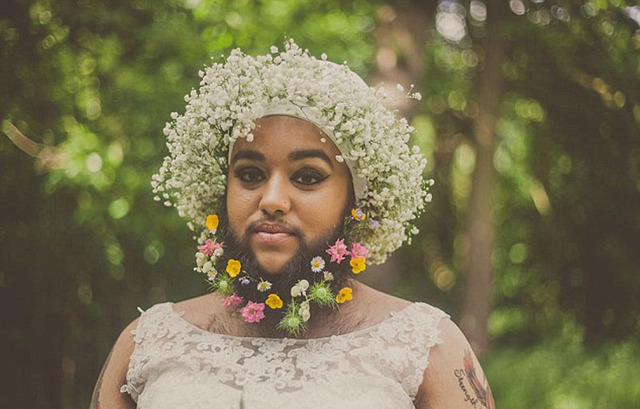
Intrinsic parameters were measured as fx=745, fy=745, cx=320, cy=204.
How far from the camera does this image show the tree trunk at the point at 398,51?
4.93 metres

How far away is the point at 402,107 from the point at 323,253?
8.99ft

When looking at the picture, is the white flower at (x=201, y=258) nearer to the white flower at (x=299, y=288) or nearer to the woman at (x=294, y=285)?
the woman at (x=294, y=285)

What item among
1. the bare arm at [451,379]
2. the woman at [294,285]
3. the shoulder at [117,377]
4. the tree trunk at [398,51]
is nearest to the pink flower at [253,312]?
the woman at [294,285]

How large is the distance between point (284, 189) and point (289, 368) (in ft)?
1.78

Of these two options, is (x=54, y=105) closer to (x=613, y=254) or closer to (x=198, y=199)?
(x=198, y=199)

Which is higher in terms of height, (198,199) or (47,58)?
(47,58)

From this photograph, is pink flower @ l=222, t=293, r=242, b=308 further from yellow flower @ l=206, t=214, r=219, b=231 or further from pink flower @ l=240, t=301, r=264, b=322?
yellow flower @ l=206, t=214, r=219, b=231

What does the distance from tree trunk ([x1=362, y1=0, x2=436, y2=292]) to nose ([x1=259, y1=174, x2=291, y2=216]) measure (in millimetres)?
2685

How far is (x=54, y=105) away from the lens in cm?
500

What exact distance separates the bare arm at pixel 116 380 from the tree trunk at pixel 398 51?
2.54 metres

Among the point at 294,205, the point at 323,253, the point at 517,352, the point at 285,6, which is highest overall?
the point at 285,6

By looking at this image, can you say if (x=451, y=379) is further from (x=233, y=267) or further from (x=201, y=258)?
(x=201, y=258)

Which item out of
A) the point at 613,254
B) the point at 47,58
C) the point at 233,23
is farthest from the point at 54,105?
the point at 613,254

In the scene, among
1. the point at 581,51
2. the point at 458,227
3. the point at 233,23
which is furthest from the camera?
the point at 458,227
